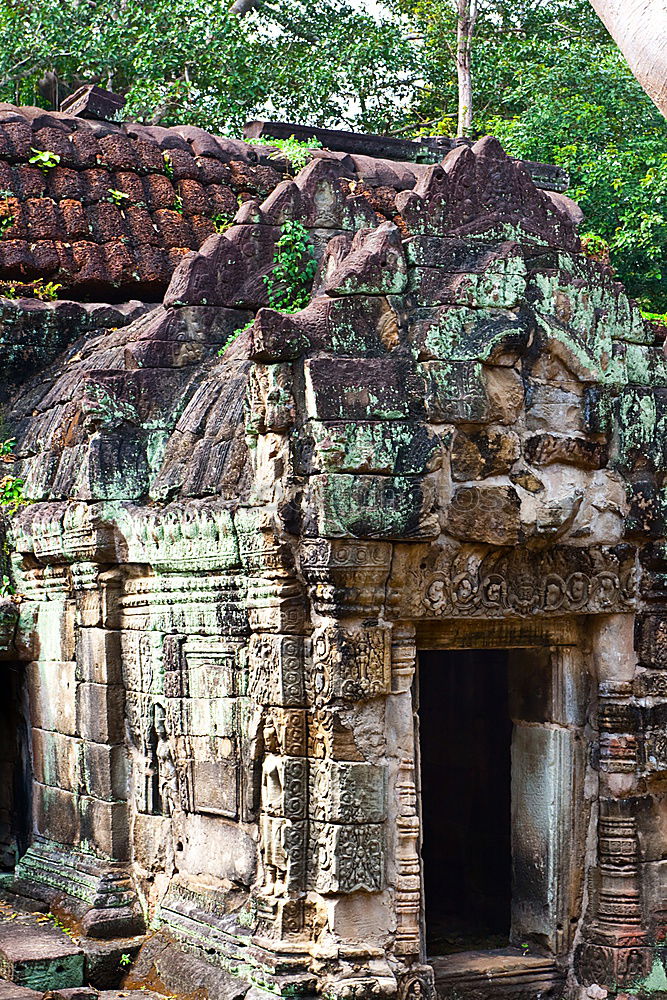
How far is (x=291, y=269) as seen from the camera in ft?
29.5

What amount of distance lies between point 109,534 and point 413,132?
13.2 metres

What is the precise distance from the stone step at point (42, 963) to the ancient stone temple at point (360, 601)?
28 millimetres

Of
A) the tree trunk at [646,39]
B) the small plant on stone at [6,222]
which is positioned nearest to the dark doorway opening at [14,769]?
the small plant on stone at [6,222]

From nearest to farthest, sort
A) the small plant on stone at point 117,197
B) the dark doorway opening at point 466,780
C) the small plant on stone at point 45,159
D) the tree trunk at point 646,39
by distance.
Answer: the tree trunk at point 646,39 → the dark doorway opening at point 466,780 → the small plant on stone at point 45,159 → the small plant on stone at point 117,197

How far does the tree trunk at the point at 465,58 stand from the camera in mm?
18688

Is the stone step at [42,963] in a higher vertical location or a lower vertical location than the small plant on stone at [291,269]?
lower

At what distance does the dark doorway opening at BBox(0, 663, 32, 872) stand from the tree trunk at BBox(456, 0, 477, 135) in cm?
1090

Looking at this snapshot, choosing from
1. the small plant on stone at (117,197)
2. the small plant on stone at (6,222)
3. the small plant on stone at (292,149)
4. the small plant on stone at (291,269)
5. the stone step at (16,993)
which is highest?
the small plant on stone at (292,149)

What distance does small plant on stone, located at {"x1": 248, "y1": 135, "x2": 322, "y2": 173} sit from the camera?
12312 millimetres

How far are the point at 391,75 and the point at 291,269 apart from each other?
12.7 m

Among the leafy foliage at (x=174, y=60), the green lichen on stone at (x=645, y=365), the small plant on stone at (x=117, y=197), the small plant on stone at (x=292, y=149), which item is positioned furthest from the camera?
the leafy foliage at (x=174, y=60)

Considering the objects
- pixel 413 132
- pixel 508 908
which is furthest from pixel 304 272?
pixel 413 132

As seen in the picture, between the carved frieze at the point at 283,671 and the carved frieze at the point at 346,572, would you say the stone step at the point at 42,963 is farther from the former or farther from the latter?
the carved frieze at the point at 346,572

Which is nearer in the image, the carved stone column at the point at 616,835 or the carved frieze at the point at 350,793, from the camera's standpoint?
the carved frieze at the point at 350,793
